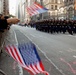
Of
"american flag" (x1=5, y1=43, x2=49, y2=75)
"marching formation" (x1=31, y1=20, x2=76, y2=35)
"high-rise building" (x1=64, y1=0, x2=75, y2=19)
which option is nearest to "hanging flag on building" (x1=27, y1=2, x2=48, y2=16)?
"marching formation" (x1=31, y1=20, x2=76, y2=35)

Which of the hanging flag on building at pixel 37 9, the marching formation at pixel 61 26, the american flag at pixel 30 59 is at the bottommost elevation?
the marching formation at pixel 61 26

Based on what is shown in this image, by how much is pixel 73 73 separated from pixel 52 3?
140353 mm

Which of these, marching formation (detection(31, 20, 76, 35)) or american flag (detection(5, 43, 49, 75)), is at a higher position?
american flag (detection(5, 43, 49, 75))

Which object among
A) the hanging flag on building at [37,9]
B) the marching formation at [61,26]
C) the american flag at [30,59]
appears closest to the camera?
the american flag at [30,59]

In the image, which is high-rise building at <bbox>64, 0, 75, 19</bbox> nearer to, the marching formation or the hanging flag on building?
the hanging flag on building

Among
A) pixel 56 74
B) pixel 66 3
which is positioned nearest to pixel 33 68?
pixel 56 74

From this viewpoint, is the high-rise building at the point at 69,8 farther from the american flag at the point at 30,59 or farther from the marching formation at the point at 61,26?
the american flag at the point at 30,59

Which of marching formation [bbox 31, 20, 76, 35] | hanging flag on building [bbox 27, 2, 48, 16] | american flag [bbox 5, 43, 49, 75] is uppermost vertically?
hanging flag on building [bbox 27, 2, 48, 16]

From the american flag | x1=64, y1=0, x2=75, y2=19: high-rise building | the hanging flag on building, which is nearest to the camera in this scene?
the american flag

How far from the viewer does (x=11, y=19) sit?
5.20 m

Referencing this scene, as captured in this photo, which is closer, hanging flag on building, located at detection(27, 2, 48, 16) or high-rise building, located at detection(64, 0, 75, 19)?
hanging flag on building, located at detection(27, 2, 48, 16)

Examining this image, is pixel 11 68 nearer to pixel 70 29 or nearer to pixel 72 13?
pixel 70 29

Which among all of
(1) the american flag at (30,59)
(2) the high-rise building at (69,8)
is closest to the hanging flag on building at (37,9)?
(2) the high-rise building at (69,8)

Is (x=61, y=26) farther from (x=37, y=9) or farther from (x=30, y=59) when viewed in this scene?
(x=30, y=59)
